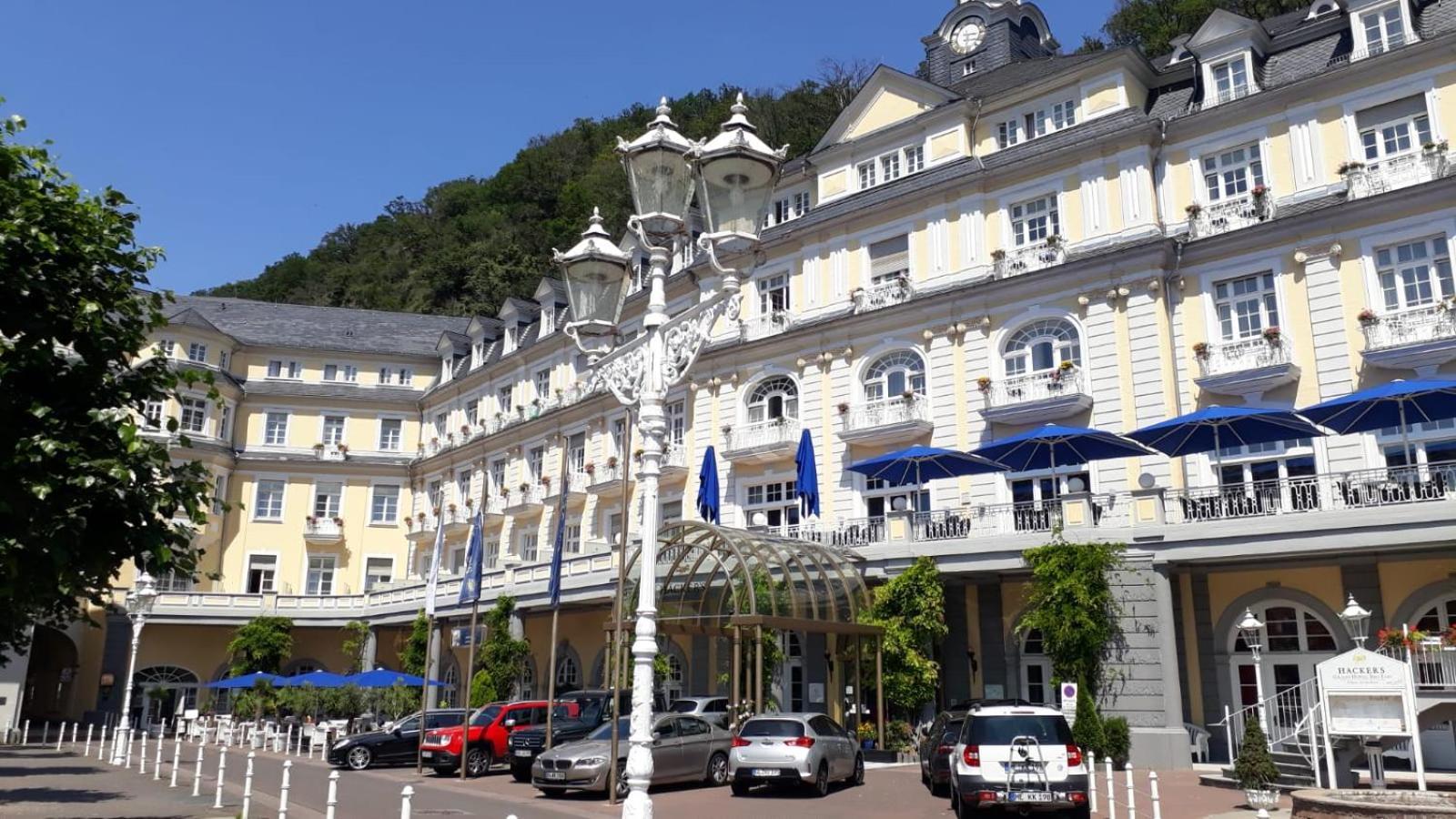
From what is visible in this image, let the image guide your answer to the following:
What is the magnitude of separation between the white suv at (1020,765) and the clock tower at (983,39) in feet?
96.4

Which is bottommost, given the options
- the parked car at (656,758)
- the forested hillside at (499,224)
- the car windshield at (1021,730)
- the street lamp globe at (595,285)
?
the parked car at (656,758)

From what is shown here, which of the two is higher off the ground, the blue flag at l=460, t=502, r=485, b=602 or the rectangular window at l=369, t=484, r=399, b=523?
the rectangular window at l=369, t=484, r=399, b=523

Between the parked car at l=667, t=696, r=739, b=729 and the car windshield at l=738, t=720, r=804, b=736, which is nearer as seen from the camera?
the car windshield at l=738, t=720, r=804, b=736

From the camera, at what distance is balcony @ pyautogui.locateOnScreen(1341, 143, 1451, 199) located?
2373 centimetres

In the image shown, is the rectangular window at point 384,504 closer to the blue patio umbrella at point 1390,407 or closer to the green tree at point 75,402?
the green tree at point 75,402

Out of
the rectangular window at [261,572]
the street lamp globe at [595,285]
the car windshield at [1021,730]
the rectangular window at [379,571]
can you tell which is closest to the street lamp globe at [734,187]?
the street lamp globe at [595,285]

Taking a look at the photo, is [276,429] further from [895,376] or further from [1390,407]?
[1390,407]

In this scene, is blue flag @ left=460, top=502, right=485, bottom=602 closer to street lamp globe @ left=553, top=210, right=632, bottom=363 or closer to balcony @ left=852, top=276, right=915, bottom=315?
balcony @ left=852, top=276, right=915, bottom=315

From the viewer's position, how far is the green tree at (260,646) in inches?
1822

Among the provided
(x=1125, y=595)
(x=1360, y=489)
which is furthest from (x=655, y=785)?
(x=1360, y=489)

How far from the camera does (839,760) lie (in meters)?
18.9

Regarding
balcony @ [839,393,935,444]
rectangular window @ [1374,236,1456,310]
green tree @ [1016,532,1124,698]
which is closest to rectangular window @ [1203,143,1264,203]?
rectangular window @ [1374,236,1456,310]

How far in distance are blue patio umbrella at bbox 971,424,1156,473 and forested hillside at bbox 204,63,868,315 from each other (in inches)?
1351

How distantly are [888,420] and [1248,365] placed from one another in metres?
9.44
